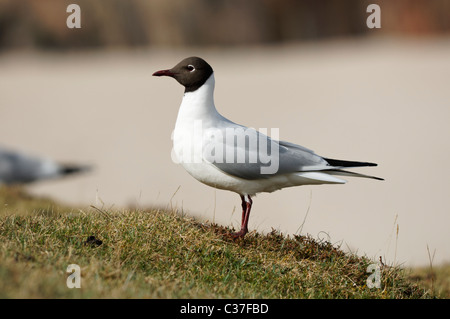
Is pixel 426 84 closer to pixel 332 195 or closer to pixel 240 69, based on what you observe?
pixel 240 69

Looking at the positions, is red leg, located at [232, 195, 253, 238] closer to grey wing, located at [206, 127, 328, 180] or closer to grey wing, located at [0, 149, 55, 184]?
grey wing, located at [206, 127, 328, 180]

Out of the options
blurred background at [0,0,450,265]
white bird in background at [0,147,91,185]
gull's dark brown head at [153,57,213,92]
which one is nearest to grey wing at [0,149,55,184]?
white bird in background at [0,147,91,185]

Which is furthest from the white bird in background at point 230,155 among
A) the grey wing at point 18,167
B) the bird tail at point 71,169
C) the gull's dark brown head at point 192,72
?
the bird tail at point 71,169

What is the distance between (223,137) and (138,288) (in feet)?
5.08

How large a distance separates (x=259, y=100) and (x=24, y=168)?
29.1 feet

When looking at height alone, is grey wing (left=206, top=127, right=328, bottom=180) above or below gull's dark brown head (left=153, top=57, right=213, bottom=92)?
below

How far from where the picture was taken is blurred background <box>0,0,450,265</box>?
994cm

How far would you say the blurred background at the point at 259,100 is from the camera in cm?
994

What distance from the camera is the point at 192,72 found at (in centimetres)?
498

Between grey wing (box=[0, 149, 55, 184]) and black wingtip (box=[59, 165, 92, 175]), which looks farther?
black wingtip (box=[59, 165, 92, 175])

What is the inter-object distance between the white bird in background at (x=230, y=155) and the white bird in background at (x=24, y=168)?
19.5 ft

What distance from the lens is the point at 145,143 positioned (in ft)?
47.0

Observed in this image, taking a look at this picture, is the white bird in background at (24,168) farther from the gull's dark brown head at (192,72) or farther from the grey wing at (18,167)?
the gull's dark brown head at (192,72)

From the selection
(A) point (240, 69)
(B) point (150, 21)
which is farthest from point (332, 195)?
(B) point (150, 21)
